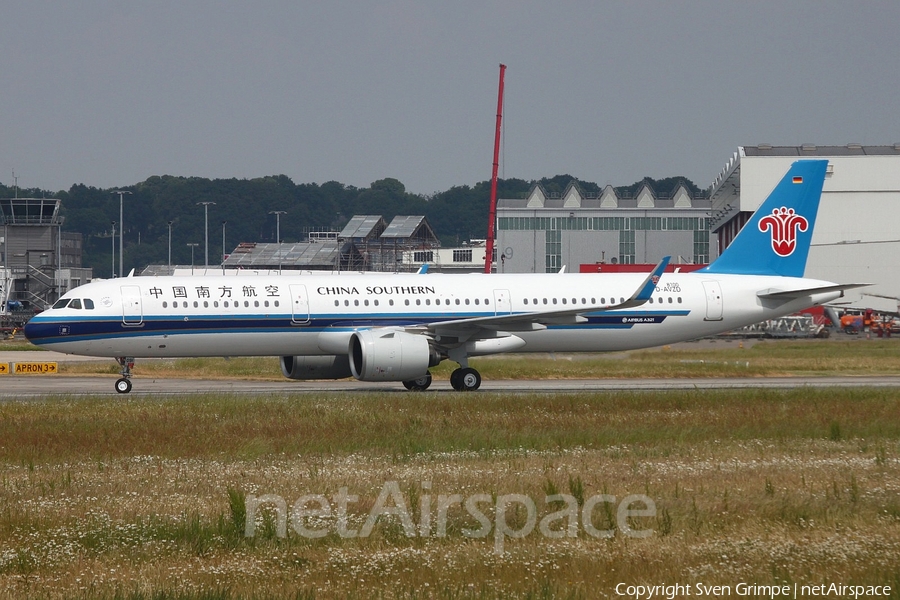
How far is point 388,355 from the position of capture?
28.3 metres

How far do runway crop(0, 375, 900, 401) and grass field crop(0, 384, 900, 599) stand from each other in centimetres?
702

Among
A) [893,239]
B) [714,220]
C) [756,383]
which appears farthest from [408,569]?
[714,220]

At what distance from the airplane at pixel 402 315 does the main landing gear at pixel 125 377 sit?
36 millimetres

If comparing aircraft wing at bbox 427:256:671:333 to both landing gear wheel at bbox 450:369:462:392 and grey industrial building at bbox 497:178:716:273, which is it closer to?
landing gear wheel at bbox 450:369:462:392

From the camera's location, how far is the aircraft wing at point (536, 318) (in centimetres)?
2942

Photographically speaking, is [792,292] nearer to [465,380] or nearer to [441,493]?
[465,380]

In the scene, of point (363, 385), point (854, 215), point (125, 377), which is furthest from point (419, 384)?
point (854, 215)

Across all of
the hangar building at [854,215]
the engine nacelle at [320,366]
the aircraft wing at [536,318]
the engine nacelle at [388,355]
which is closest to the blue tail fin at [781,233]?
the aircraft wing at [536,318]

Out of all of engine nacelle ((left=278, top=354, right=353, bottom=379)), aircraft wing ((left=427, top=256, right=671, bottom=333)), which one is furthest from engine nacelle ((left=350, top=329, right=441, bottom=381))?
engine nacelle ((left=278, top=354, right=353, bottom=379))

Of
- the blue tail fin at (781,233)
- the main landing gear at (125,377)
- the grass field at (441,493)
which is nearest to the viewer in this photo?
the grass field at (441,493)

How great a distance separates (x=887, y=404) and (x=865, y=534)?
1363cm

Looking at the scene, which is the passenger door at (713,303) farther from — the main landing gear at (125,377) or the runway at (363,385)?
the main landing gear at (125,377)

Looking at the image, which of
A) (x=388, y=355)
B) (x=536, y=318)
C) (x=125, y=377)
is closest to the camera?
(x=388, y=355)

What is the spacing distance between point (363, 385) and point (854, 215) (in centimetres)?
6132
